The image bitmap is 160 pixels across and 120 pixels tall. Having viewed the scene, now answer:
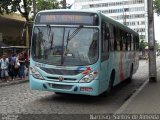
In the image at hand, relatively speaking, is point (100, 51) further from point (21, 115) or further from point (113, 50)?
point (21, 115)

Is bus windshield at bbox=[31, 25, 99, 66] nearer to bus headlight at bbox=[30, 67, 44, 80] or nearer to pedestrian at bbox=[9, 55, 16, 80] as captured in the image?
bus headlight at bbox=[30, 67, 44, 80]

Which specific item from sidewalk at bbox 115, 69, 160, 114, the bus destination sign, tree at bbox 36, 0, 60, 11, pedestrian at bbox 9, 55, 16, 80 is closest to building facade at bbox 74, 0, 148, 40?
tree at bbox 36, 0, 60, 11

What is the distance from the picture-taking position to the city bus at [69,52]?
1160cm

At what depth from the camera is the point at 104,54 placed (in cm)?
1228

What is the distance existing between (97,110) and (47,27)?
302 cm

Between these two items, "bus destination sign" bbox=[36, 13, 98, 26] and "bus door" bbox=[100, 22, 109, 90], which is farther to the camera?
"bus door" bbox=[100, 22, 109, 90]

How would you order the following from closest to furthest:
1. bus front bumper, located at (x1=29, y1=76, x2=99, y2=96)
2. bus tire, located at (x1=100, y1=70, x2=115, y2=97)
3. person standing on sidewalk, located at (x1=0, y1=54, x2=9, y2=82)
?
bus front bumper, located at (x1=29, y1=76, x2=99, y2=96) → bus tire, located at (x1=100, y1=70, x2=115, y2=97) → person standing on sidewalk, located at (x1=0, y1=54, x2=9, y2=82)

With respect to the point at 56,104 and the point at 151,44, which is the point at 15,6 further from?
the point at 56,104

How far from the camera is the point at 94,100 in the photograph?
1323 centimetres

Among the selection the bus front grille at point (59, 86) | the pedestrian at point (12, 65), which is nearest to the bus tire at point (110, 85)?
the bus front grille at point (59, 86)

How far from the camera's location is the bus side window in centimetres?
1207

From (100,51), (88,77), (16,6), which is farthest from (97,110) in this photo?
(16,6)

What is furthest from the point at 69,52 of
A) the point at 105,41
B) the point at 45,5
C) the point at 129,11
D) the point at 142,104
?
the point at 129,11

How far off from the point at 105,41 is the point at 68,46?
4.46ft
